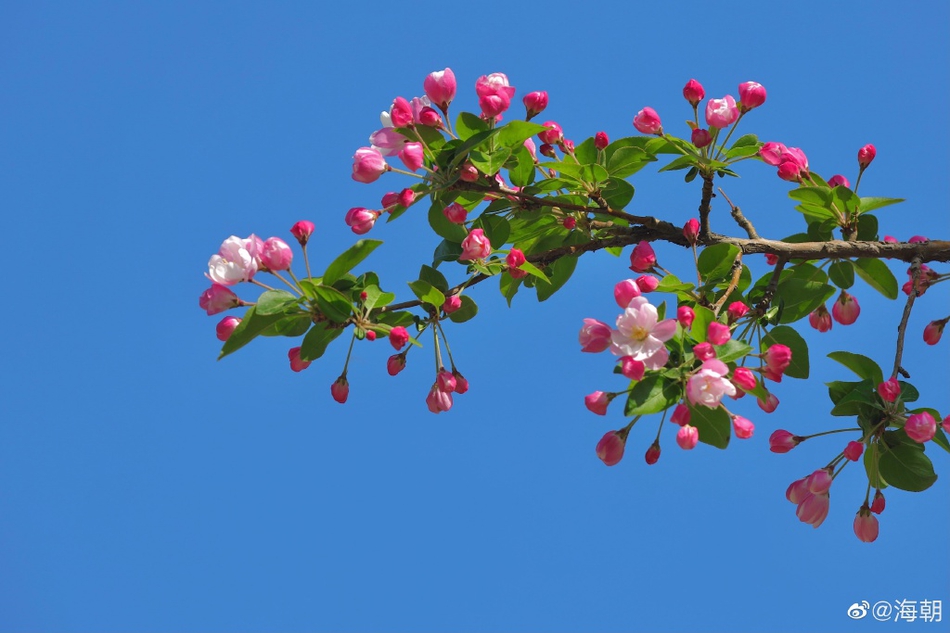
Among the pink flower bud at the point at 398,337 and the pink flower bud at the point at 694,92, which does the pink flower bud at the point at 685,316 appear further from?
the pink flower bud at the point at 694,92

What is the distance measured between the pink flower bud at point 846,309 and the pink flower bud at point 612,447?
0.87 metres

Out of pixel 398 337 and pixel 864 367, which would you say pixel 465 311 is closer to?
pixel 398 337

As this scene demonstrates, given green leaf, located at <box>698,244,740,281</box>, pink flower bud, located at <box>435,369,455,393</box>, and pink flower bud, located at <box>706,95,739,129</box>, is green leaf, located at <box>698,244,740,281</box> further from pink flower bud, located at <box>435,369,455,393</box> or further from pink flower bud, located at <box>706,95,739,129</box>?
pink flower bud, located at <box>435,369,455,393</box>

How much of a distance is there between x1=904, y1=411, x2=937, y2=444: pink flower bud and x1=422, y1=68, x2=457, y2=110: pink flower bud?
107 centimetres

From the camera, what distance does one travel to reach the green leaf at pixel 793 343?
2127mm

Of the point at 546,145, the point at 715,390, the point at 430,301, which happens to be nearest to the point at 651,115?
the point at 546,145

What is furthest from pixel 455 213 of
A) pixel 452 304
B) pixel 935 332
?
pixel 935 332

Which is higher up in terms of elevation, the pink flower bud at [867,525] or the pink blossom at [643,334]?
the pink flower bud at [867,525]

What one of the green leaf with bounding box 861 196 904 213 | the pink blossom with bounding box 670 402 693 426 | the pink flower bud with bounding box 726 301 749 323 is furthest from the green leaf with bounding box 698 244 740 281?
the pink blossom with bounding box 670 402 693 426

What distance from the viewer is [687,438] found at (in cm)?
174

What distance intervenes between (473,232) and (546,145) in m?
0.37

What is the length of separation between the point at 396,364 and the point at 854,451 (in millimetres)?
887

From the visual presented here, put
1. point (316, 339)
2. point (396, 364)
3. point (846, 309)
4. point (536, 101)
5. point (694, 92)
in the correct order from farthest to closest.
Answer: point (846, 309) < point (694, 92) < point (536, 101) < point (396, 364) < point (316, 339)

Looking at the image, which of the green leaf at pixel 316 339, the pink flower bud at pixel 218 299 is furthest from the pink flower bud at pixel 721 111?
the pink flower bud at pixel 218 299
